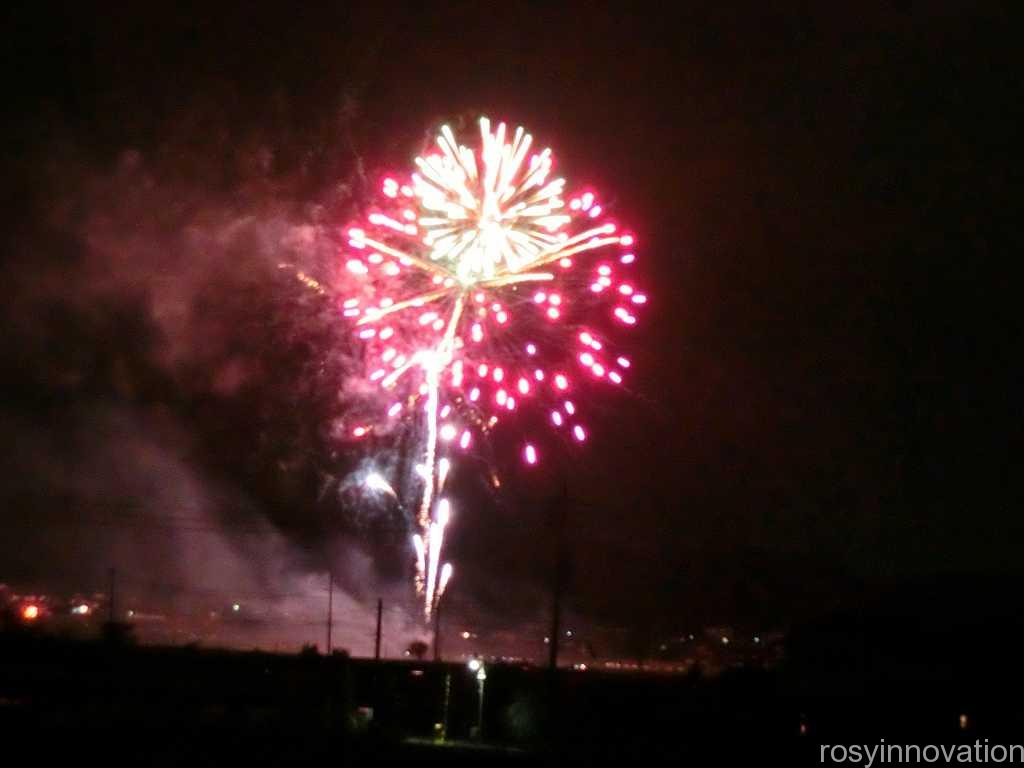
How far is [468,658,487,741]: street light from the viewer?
3220 centimetres

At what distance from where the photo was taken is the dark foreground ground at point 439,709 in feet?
53.4

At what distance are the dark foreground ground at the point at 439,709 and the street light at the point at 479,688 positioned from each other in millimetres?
315

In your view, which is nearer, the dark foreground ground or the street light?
the dark foreground ground

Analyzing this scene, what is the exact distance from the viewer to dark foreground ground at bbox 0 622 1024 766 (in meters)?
16.3

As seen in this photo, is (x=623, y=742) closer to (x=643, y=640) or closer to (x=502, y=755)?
(x=502, y=755)

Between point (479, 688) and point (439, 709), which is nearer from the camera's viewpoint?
point (479, 688)

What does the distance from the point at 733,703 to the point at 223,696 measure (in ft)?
35.4

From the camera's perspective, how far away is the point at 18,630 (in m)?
35.8

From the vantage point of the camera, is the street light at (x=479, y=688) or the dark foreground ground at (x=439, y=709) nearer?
the dark foreground ground at (x=439, y=709)

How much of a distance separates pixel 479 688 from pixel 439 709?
6.09 feet

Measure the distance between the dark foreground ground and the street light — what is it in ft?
1.03

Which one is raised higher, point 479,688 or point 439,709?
point 479,688

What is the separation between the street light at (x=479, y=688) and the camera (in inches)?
1268

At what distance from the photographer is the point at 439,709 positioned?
36.5 meters
